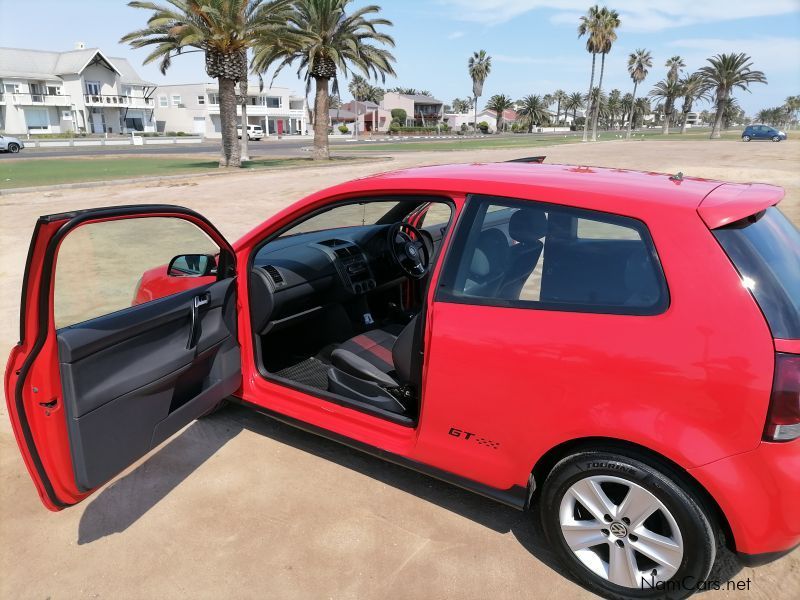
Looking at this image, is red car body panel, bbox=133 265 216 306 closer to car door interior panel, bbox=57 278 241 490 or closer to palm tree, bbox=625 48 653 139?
car door interior panel, bbox=57 278 241 490

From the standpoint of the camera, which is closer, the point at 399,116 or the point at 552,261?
the point at 552,261

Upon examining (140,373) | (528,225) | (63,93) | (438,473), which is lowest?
(438,473)

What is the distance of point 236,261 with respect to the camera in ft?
10.0

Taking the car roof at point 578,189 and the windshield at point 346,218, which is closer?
the car roof at point 578,189

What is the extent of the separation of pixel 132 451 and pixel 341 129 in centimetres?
8300

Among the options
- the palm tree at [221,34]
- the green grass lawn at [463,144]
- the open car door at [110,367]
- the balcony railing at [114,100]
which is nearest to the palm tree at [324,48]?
the palm tree at [221,34]

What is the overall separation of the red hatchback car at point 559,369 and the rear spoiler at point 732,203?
0.03ft

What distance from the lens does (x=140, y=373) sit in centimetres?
242

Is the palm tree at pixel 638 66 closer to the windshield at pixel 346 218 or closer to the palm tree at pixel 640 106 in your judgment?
the palm tree at pixel 640 106

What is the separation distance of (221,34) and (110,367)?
2214 centimetres

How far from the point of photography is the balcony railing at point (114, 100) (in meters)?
65.5

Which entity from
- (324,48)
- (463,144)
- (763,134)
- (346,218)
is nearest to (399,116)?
(463,144)

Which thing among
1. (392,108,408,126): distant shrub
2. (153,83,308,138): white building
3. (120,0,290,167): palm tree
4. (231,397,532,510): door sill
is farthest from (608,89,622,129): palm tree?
(231,397,532,510): door sill

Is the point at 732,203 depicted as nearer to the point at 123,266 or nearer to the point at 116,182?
the point at 123,266
